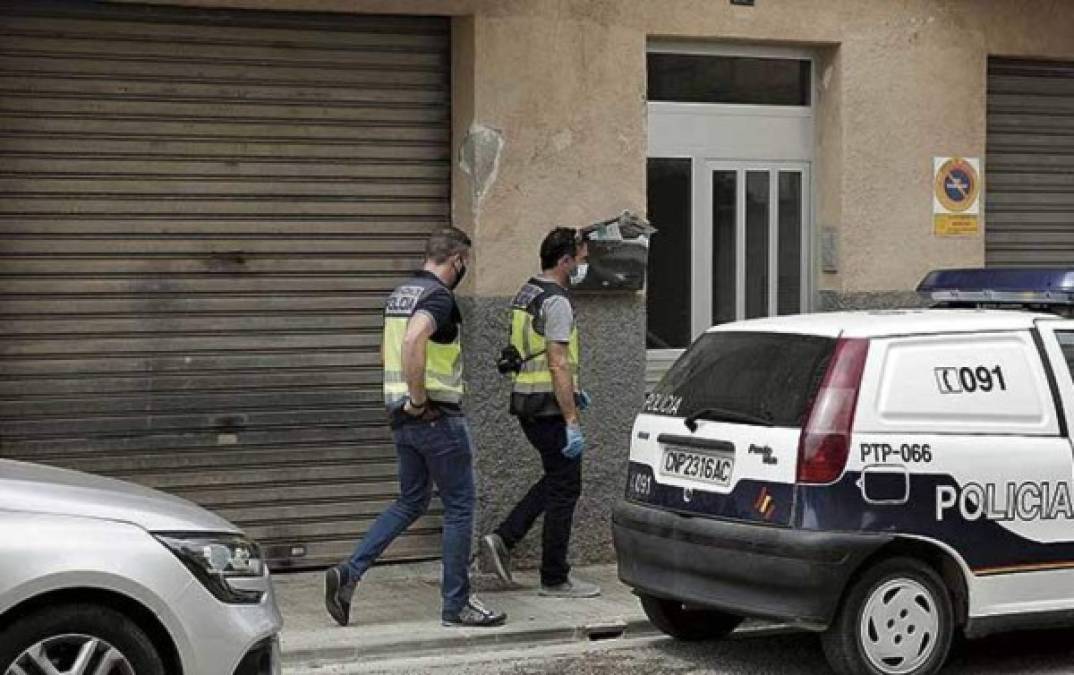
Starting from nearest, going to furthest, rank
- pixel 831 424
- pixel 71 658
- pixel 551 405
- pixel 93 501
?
pixel 71 658, pixel 93 501, pixel 831 424, pixel 551 405

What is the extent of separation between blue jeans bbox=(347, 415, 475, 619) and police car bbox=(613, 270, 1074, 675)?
1.07m

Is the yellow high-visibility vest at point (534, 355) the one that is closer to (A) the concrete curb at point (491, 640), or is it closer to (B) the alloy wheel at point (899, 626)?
(A) the concrete curb at point (491, 640)

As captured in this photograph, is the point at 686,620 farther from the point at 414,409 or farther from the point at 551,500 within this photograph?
the point at 414,409

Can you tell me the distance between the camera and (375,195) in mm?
10539

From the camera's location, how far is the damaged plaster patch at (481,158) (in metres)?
10.5

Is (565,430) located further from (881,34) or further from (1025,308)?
(881,34)

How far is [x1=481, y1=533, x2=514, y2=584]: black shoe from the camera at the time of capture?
977 centimetres

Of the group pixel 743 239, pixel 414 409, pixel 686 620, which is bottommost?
pixel 686 620

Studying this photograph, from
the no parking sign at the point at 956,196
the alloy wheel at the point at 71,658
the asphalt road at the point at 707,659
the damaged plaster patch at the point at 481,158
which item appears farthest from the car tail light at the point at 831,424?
the no parking sign at the point at 956,196

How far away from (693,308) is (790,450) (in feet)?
13.6

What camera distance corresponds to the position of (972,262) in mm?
12016

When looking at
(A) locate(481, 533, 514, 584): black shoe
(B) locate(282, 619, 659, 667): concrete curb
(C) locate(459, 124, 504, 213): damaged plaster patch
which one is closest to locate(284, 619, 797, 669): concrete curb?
(B) locate(282, 619, 659, 667): concrete curb

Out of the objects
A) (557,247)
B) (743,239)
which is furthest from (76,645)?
(743,239)

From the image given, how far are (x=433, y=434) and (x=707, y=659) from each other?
171 centimetres
